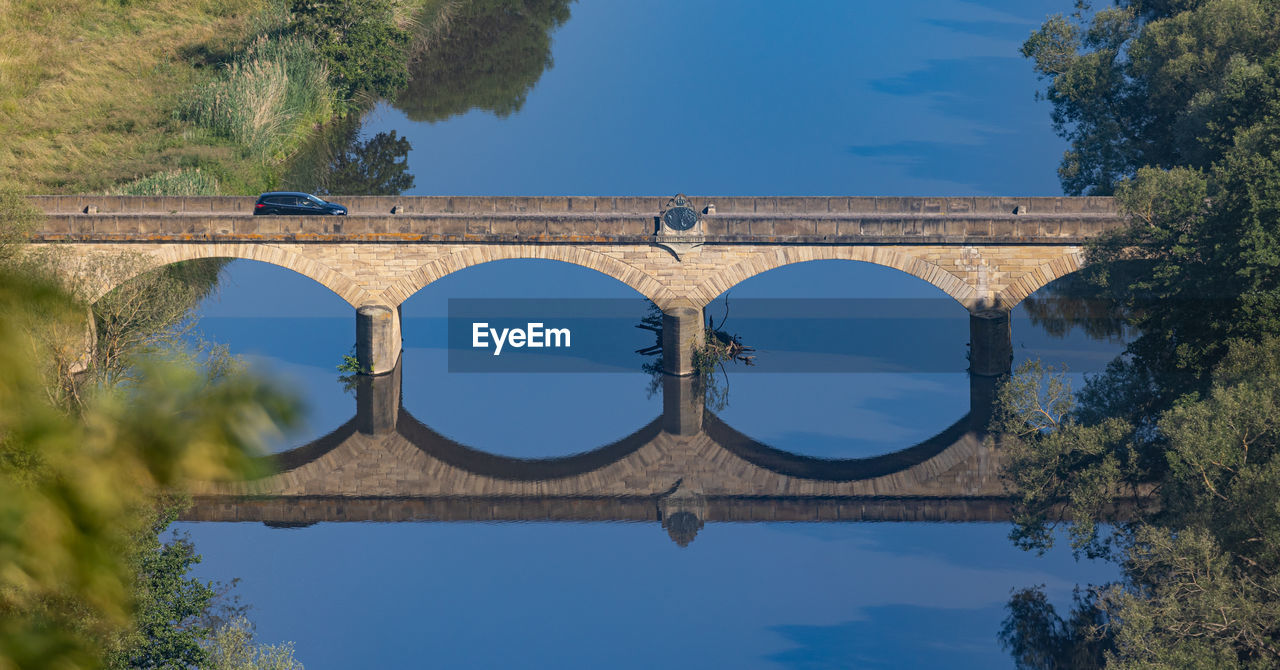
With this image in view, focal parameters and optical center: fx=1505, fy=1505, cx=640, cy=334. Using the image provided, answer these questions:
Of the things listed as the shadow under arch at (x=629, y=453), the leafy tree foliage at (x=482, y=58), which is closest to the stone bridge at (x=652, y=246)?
the shadow under arch at (x=629, y=453)

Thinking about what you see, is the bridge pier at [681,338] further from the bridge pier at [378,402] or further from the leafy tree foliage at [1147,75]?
the leafy tree foliage at [1147,75]

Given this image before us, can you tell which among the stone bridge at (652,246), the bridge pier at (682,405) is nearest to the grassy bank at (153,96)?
the stone bridge at (652,246)

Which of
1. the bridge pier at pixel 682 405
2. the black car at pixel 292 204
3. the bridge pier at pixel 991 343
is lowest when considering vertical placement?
the bridge pier at pixel 682 405

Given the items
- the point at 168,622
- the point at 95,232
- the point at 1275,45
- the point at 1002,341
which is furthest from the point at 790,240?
the point at 168,622

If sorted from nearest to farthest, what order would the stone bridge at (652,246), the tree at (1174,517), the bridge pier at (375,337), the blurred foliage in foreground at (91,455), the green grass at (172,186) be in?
the blurred foliage in foreground at (91,455) < the tree at (1174,517) < the stone bridge at (652,246) < the bridge pier at (375,337) < the green grass at (172,186)

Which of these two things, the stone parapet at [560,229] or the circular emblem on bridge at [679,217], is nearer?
the stone parapet at [560,229]

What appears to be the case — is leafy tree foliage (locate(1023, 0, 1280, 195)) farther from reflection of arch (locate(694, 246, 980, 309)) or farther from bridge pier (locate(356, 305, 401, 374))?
bridge pier (locate(356, 305, 401, 374))

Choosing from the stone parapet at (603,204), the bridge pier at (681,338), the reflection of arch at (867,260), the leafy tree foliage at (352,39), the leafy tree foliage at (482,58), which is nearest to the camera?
the reflection of arch at (867,260)

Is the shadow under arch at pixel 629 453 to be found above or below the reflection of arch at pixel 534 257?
below
